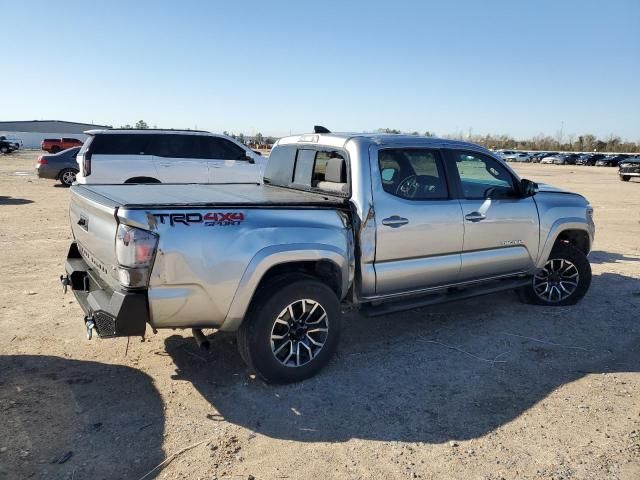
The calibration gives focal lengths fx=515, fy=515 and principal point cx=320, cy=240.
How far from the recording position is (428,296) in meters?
4.95

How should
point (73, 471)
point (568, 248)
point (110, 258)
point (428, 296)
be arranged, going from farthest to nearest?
point (568, 248) < point (428, 296) < point (110, 258) < point (73, 471)

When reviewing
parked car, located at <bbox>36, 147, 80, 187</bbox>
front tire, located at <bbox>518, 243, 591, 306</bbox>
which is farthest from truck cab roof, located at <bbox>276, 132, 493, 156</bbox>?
parked car, located at <bbox>36, 147, 80, 187</bbox>

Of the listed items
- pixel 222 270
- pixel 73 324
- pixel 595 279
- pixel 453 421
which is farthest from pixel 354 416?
pixel 595 279

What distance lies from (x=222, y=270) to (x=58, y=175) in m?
17.4

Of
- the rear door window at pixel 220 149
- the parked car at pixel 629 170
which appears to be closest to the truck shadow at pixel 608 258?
the rear door window at pixel 220 149

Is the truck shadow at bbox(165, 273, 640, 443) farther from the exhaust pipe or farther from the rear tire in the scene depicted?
the rear tire

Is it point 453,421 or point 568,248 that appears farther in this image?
point 568,248

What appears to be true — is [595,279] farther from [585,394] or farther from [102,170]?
[102,170]

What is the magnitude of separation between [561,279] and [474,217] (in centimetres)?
188

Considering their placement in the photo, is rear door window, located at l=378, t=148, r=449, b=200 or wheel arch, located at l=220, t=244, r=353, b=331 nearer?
wheel arch, located at l=220, t=244, r=353, b=331

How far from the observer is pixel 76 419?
350 centimetres

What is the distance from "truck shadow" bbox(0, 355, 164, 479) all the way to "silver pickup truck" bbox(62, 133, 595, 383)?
582 millimetres

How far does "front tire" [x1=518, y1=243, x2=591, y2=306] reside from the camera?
241 inches

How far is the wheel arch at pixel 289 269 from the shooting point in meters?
3.71
